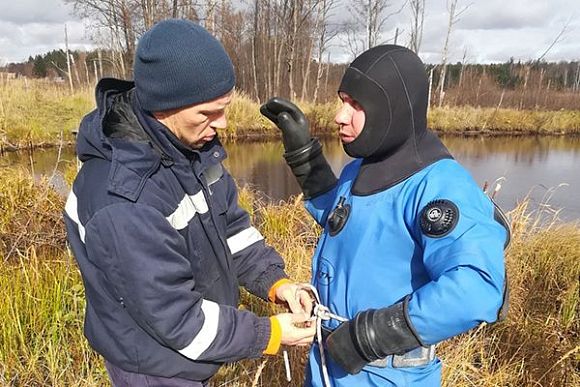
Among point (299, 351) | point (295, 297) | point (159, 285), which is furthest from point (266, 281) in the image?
point (299, 351)

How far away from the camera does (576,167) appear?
10.6 metres

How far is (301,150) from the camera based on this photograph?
1.70 metres

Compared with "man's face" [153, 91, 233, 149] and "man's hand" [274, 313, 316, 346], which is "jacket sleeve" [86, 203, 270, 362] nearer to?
"man's hand" [274, 313, 316, 346]

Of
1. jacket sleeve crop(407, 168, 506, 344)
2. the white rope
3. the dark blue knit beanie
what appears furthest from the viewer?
the white rope

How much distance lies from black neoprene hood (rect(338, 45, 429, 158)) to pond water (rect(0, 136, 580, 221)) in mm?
4901

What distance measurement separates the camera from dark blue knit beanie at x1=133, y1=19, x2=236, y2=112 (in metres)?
1.11

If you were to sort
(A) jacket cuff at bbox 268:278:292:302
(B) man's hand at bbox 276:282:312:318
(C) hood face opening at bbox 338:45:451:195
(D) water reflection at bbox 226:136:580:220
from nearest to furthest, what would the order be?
(C) hood face opening at bbox 338:45:451:195, (B) man's hand at bbox 276:282:312:318, (A) jacket cuff at bbox 268:278:292:302, (D) water reflection at bbox 226:136:580:220

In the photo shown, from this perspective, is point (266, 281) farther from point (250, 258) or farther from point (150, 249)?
point (150, 249)

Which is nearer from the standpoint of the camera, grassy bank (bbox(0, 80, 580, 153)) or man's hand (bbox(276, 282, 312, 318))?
man's hand (bbox(276, 282, 312, 318))

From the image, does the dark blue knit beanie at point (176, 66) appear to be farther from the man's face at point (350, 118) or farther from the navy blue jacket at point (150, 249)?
the man's face at point (350, 118)

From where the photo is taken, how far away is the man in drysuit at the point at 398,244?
1.04 meters

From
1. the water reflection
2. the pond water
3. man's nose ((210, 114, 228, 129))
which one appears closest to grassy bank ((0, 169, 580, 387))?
man's nose ((210, 114, 228, 129))

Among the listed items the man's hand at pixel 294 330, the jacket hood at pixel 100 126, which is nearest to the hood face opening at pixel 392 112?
the man's hand at pixel 294 330

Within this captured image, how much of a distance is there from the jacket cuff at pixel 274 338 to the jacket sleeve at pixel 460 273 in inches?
17.5
